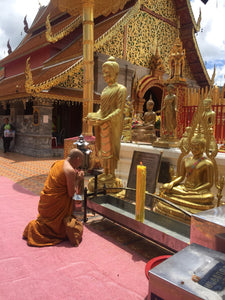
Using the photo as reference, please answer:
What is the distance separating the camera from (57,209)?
2.72 m

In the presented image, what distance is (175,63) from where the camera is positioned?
17.4 feet

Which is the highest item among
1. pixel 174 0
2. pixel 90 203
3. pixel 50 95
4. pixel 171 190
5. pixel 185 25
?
pixel 174 0

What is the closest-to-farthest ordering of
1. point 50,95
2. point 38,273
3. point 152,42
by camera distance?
point 38,273, point 50,95, point 152,42

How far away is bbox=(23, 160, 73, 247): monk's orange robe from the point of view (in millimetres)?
2682

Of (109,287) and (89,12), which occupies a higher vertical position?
(89,12)

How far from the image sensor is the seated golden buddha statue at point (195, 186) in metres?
2.87

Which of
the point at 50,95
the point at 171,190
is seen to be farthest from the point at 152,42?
the point at 171,190

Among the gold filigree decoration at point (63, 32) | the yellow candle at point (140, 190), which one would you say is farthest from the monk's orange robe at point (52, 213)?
the gold filigree decoration at point (63, 32)

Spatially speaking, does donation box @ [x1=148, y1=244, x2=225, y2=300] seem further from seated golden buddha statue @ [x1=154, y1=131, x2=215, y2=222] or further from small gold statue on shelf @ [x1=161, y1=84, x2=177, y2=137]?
small gold statue on shelf @ [x1=161, y1=84, x2=177, y2=137]

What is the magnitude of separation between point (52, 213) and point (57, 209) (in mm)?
70

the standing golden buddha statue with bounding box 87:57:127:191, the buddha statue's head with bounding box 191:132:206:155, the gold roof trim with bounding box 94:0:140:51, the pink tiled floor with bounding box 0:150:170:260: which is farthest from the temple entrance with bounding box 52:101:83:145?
the buddha statue's head with bounding box 191:132:206:155

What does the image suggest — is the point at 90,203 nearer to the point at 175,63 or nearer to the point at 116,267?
the point at 116,267

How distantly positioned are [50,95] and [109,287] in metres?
7.57

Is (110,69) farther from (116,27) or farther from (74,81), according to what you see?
(116,27)
